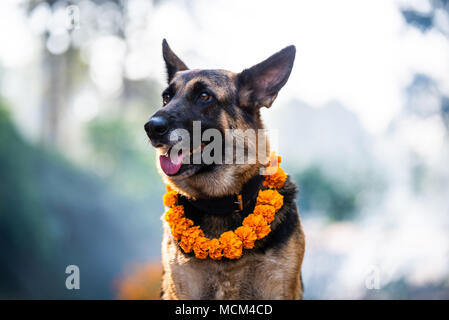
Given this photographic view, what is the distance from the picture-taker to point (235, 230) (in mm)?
3396

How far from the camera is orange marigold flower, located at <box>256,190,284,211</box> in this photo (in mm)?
3482

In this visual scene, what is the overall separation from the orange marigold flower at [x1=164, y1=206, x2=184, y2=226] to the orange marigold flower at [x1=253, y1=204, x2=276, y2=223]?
0.71 metres

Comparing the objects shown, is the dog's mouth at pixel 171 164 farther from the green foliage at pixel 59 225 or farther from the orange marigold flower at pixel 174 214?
the green foliage at pixel 59 225

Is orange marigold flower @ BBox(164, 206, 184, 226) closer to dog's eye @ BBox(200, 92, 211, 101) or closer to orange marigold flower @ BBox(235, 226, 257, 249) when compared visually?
orange marigold flower @ BBox(235, 226, 257, 249)

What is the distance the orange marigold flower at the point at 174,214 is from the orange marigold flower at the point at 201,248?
338 millimetres

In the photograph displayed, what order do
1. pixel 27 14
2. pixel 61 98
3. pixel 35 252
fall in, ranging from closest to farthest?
pixel 35 252 → pixel 27 14 → pixel 61 98

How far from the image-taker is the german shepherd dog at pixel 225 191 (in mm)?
3301

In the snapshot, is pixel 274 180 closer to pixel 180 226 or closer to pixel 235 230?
pixel 235 230

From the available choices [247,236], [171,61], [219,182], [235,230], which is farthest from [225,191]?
[171,61]
